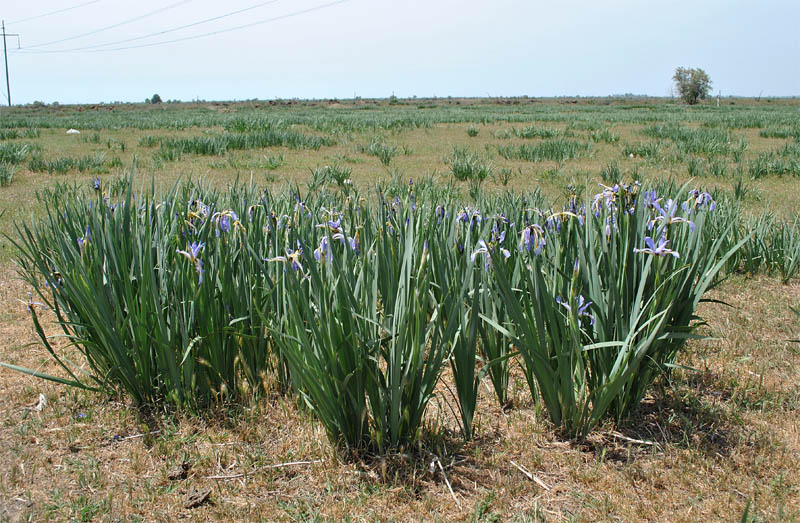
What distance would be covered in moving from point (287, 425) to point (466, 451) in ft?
2.34

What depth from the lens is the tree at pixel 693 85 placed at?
68500 mm

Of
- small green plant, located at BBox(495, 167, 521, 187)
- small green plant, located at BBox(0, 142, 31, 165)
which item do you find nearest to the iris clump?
small green plant, located at BBox(495, 167, 521, 187)

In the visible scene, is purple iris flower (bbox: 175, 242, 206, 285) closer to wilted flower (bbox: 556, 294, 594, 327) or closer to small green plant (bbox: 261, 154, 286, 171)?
wilted flower (bbox: 556, 294, 594, 327)

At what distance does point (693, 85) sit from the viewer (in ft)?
224

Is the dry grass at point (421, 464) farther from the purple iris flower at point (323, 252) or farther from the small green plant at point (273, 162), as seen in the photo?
the small green plant at point (273, 162)

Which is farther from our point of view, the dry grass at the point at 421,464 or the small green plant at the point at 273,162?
the small green plant at the point at 273,162

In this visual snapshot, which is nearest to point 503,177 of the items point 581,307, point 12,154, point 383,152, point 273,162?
point 383,152

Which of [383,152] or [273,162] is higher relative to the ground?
[383,152]

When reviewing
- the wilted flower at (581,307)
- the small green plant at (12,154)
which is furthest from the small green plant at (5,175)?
the wilted flower at (581,307)

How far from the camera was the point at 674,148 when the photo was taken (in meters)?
11.5

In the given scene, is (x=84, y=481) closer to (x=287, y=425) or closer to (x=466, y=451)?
(x=287, y=425)

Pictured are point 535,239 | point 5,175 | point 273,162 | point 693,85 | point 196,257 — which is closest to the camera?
point 196,257

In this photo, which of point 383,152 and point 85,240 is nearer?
point 85,240

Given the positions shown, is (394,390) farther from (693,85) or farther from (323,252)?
(693,85)
